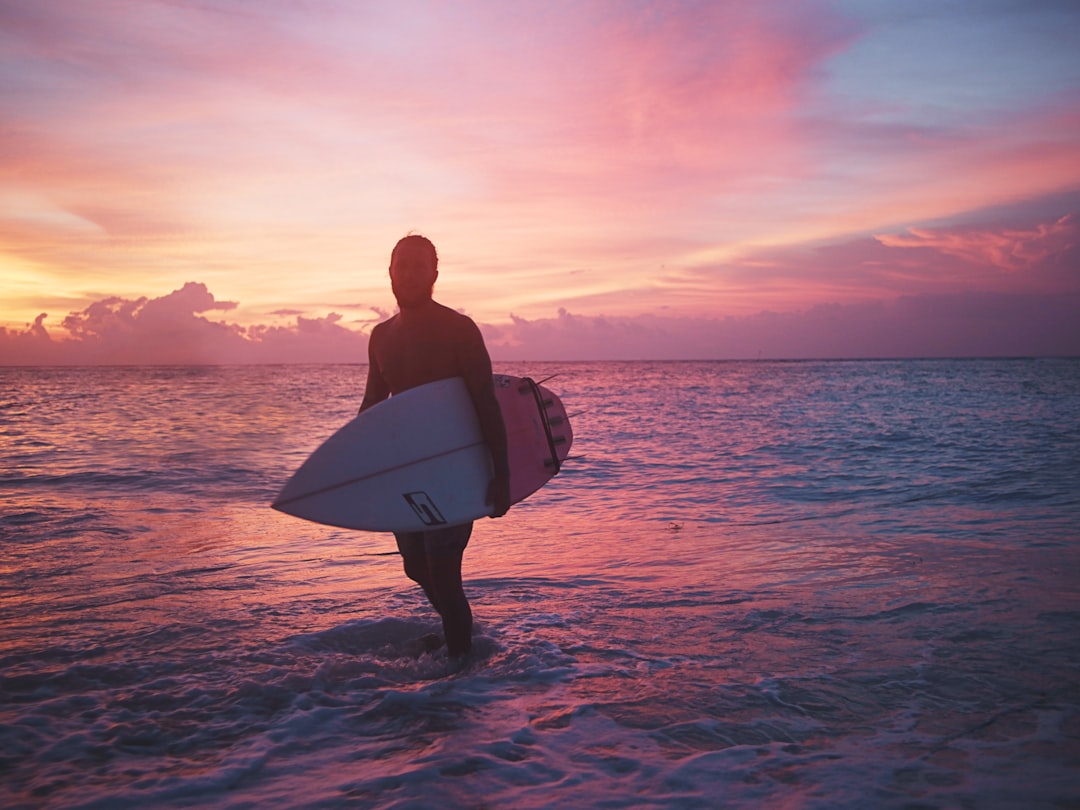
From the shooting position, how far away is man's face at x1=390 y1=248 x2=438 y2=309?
11.7 feet

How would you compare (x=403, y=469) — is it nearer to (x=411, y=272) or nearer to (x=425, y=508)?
(x=425, y=508)

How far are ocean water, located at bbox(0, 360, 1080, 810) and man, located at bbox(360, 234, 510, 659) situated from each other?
42 centimetres

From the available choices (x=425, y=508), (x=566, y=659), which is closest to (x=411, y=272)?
(x=425, y=508)

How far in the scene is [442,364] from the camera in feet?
12.0

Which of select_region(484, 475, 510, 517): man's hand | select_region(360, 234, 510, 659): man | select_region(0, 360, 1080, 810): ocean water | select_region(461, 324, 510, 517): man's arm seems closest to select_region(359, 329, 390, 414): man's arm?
select_region(360, 234, 510, 659): man

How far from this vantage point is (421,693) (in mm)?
3402

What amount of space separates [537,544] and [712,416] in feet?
57.2

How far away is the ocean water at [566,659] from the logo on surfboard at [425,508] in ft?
2.41

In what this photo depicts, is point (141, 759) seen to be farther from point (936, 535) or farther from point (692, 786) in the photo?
point (936, 535)

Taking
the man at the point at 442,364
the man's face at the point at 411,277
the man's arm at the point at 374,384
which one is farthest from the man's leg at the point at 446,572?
the man's face at the point at 411,277

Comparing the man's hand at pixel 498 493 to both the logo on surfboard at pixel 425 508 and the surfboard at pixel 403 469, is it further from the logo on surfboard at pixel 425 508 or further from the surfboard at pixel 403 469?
the logo on surfboard at pixel 425 508

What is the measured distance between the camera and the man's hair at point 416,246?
3.58m

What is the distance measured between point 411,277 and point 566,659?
6.63ft

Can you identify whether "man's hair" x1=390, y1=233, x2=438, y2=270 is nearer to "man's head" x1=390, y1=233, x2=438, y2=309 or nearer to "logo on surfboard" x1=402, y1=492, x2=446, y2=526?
"man's head" x1=390, y1=233, x2=438, y2=309
